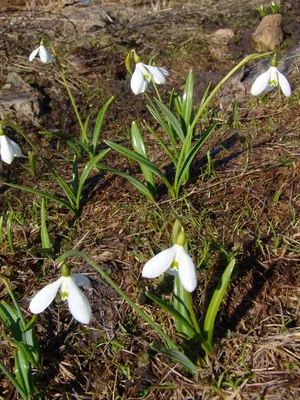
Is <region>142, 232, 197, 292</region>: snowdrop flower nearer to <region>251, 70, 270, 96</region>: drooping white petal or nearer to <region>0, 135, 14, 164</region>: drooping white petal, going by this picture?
<region>251, 70, 270, 96</region>: drooping white petal

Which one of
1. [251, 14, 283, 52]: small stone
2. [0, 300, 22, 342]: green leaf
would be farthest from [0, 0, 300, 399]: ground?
[251, 14, 283, 52]: small stone

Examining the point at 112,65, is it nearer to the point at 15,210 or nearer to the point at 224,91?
the point at 224,91

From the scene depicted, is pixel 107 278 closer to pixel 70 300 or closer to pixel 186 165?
pixel 70 300

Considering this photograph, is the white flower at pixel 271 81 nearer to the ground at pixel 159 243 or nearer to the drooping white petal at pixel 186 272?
the ground at pixel 159 243

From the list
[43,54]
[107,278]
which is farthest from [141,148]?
[107,278]

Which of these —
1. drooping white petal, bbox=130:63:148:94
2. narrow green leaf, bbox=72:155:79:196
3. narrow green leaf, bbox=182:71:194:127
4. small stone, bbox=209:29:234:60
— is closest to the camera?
drooping white petal, bbox=130:63:148:94

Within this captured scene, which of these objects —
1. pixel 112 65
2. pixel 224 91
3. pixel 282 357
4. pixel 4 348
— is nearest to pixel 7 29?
pixel 112 65
